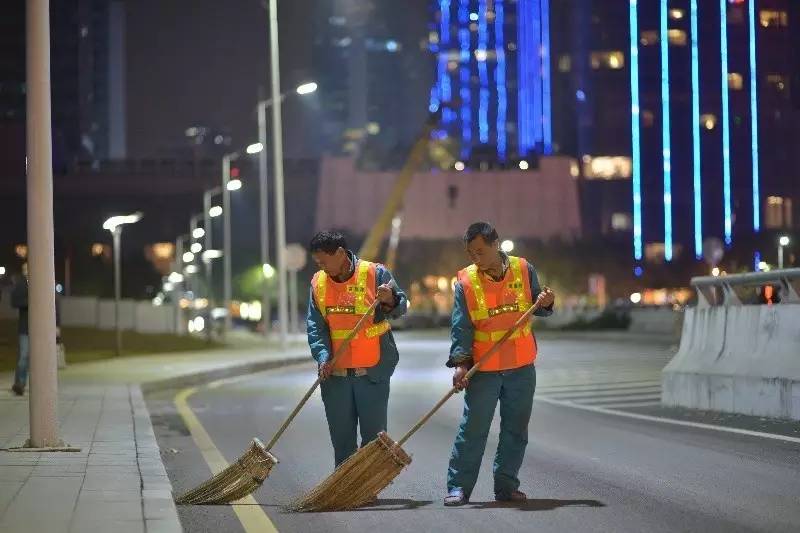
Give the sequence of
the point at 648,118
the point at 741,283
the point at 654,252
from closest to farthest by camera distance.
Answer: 1. the point at 741,283
2. the point at 654,252
3. the point at 648,118

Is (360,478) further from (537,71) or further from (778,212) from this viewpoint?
(537,71)

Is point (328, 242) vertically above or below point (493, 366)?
above

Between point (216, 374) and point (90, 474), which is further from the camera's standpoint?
point (216, 374)

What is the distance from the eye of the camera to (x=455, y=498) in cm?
929

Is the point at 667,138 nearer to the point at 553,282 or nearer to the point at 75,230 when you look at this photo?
the point at 553,282

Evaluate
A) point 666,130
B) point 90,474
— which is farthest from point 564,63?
point 90,474

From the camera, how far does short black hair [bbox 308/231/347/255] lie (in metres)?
9.55

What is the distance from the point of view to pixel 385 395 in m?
9.95

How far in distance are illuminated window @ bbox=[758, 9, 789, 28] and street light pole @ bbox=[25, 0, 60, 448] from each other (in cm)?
12639

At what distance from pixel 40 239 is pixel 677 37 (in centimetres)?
12468

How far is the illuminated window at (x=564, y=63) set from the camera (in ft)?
489

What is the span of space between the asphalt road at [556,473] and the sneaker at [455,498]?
0.07m

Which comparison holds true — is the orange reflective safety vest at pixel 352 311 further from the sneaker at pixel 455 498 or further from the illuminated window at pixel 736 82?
the illuminated window at pixel 736 82

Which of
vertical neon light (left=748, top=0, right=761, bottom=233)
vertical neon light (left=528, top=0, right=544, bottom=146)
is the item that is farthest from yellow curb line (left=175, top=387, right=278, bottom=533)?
vertical neon light (left=528, top=0, right=544, bottom=146)
